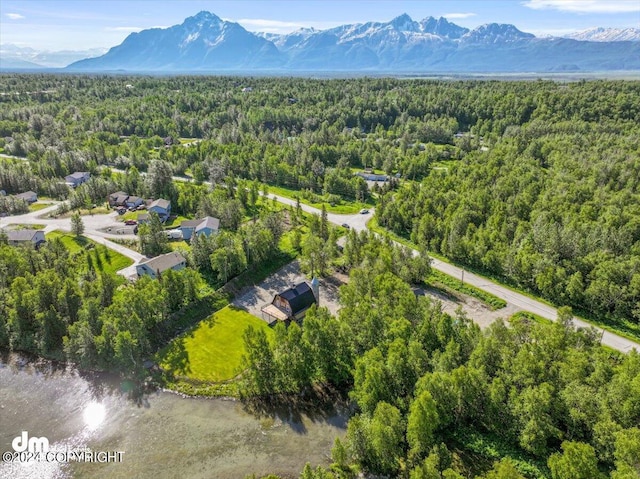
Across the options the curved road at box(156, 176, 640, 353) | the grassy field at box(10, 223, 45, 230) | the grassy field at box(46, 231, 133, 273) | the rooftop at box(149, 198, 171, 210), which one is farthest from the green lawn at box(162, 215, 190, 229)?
the curved road at box(156, 176, 640, 353)

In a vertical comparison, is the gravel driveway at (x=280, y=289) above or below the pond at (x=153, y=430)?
above

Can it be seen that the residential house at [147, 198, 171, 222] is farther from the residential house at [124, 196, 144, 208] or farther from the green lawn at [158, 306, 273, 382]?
the green lawn at [158, 306, 273, 382]

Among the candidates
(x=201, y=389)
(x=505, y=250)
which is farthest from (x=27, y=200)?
Answer: (x=505, y=250)

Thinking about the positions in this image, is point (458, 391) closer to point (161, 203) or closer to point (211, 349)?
point (211, 349)

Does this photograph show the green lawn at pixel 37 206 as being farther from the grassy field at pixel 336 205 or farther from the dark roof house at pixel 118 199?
the grassy field at pixel 336 205

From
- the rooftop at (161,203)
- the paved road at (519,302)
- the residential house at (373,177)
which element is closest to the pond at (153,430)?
the paved road at (519,302)

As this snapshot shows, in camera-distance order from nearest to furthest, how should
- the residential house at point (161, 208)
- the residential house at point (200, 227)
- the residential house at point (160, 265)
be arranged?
the residential house at point (160, 265) < the residential house at point (200, 227) < the residential house at point (161, 208)
